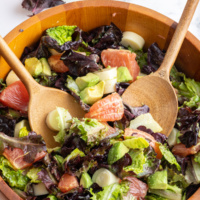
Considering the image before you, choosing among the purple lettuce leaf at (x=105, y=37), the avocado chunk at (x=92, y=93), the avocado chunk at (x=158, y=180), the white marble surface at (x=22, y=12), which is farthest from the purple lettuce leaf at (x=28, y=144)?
the white marble surface at (x=22, y=12)

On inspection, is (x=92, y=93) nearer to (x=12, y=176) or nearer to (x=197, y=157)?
(x=12, y=176)

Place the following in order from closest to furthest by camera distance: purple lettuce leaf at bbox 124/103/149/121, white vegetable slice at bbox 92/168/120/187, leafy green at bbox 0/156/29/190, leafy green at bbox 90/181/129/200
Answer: leafy green at bbox 90/181/129/200
white vegetable slice at bbox 92/168/120/187
leafy green at bbox 0/156/29/190
purple lettuce leaf at bbox 124/103/149/121

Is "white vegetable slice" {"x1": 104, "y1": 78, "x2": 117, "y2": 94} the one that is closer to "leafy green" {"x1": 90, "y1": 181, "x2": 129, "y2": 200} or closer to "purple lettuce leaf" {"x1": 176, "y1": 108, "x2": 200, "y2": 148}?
"purple lettuce leaf" {"x1": 176, "y1": 108, "x2": 200, "y2": 148}

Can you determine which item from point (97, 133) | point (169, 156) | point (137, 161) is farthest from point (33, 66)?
point (169, 156)

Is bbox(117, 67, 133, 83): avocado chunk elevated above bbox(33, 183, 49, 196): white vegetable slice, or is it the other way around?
bbox(117, 67, 133, 83): avocado chunk

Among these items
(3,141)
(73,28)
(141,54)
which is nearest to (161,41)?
(141,54)

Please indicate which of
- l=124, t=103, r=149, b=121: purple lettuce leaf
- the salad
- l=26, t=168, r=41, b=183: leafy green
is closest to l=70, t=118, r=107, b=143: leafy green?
the salad

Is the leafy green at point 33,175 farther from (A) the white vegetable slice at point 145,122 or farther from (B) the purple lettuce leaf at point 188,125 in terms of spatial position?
(B) the purple lettuce leaf at point 188,125

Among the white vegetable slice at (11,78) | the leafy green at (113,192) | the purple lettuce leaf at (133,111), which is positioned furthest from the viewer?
the white vegetable slice at (11,78)
